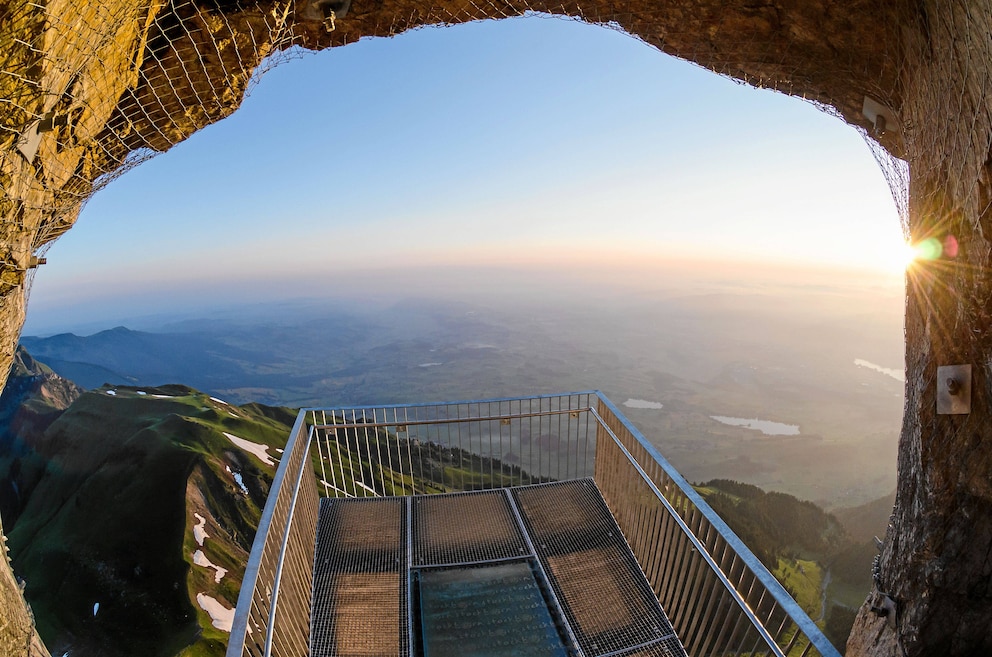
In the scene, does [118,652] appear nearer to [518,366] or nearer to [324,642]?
[324,642]

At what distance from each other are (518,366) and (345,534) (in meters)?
68.6

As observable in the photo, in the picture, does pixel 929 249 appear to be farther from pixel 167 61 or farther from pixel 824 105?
pixel 167 61

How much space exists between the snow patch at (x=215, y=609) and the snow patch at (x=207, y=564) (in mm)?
687

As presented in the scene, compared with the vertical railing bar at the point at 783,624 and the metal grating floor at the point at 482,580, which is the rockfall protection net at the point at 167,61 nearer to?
the vertical railing bar at the point at 783,624

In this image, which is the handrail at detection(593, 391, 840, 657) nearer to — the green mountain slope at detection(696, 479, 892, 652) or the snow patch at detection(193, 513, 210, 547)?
the green mountain slope at detection(696, 479, 892, 652)

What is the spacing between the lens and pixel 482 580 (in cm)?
415

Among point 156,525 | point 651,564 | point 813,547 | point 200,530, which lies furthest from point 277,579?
point 813,547

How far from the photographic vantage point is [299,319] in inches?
6048

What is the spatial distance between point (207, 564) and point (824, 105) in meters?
19.8

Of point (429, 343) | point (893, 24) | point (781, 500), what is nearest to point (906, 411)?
point (893, 24)

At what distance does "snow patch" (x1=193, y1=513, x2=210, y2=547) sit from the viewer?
677 inches

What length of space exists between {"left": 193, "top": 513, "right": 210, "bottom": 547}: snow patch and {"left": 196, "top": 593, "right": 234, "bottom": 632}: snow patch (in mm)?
2041

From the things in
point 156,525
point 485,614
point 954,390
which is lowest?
point 156,525

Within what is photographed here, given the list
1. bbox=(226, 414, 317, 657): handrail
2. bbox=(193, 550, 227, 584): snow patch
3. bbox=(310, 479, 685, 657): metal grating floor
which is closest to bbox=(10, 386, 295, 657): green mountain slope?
bbox=(193, 550, 227, 584): snow patch
